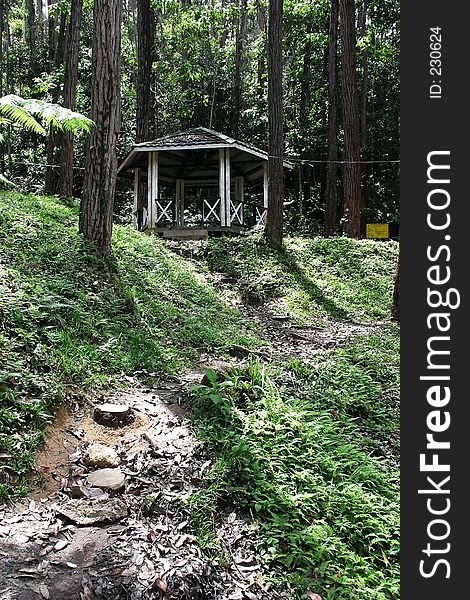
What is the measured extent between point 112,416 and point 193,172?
1666 centimetres

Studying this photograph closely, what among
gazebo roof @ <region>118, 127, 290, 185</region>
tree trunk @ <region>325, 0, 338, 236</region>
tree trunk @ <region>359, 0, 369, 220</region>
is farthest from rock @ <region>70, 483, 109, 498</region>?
tree trunk @ <region>359, 0, 369, 220</region>

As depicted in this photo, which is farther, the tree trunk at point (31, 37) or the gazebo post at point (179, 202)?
the tree trunk at point (31, 37)

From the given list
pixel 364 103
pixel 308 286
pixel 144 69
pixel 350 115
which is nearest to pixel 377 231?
pixel 350 115

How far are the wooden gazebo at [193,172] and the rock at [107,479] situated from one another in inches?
498

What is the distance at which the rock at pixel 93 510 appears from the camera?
135 inches

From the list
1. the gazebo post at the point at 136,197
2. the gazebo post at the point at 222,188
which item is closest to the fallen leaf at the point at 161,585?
the gazebo post at the point at 222,188

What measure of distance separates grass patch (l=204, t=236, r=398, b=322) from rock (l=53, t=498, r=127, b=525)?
22.4ft

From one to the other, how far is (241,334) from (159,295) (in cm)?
160

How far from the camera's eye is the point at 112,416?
15.2 feet

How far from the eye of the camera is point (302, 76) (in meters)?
25.0

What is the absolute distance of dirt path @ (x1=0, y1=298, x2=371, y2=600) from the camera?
2965mm

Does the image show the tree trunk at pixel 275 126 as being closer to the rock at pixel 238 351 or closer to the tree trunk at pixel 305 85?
the rock at pixel 238 351

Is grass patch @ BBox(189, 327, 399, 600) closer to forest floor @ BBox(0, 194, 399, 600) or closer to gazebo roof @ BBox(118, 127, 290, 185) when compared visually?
forest floor @ BBox(0, 194, 399, 600)

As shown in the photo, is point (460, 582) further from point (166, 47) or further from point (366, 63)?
point (166, 47)
